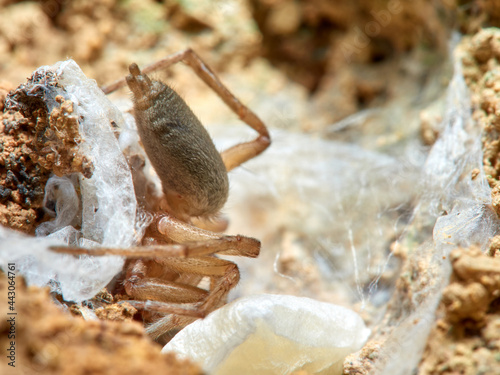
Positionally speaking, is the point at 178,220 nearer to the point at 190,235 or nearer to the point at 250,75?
the point at 190,235

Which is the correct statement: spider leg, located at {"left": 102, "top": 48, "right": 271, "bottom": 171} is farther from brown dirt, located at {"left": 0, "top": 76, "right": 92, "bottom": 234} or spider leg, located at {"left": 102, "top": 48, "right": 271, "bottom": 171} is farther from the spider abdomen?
brown dirt, located at {"left": 0, "top": 76, "right": 92, "bottom": 234}

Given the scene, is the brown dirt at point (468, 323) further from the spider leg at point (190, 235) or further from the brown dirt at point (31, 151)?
the brown dirt at point (31, 151)

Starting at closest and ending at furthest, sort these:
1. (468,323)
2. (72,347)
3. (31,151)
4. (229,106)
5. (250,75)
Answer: (72,347), (468,323), (31,151), (229,106), (250,75)

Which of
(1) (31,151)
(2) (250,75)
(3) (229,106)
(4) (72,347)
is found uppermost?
(2) (250,75)

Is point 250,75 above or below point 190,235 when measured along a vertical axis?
above

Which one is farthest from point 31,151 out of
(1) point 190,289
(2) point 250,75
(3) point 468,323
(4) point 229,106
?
(2) point 250,75

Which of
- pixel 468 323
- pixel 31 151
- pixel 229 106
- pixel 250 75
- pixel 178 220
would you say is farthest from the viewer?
pixel 250 75

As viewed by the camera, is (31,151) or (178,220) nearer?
(31,151)
